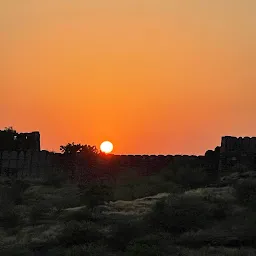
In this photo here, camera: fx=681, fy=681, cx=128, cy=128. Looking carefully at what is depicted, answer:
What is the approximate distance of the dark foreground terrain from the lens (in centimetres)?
2355

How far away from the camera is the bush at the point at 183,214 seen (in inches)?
1040

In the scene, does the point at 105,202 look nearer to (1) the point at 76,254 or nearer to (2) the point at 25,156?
(1) the point at 76,254

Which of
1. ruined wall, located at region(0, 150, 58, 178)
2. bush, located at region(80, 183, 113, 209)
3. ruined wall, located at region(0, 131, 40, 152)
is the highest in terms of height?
ruined wall, located at region(0, 131, 40, 152)

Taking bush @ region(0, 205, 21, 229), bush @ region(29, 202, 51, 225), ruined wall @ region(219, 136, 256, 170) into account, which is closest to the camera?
bush @ region(29, 202, 51, 225)

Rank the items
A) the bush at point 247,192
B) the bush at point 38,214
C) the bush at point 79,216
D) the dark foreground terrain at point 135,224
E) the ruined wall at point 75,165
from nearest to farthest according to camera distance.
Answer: the dark foreground terrain at point 135,224 → the bush at point 79,216 → the bush at point 247,192 → the bush at point 38,214 → the ruined wall at point 75,165

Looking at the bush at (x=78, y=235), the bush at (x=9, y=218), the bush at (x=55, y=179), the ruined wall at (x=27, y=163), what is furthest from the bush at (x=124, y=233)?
the ruined wall at (x=27, y=163)

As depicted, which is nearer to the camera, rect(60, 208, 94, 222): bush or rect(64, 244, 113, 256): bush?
rect(64, 244, 113, 256): bush

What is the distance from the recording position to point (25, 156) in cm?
5153

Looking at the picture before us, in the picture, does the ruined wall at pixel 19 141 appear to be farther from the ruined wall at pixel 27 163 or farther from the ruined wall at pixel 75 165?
the ruined wall at pixel 75 165

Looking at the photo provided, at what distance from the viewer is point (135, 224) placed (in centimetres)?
2636

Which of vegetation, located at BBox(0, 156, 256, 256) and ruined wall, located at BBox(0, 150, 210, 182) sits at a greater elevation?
ruined wall, located at BBox(0, 150, 210, 182)

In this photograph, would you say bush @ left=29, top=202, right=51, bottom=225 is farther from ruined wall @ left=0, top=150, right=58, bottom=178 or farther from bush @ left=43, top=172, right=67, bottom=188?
ruined wall @ left=0, top=150, right=58, bottom=178

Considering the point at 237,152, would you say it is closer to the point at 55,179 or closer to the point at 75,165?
the point at 75,165

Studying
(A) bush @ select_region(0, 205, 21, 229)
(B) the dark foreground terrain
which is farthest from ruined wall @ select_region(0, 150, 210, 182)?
(A) bush @ select_region(0, 205, 21, 229)
